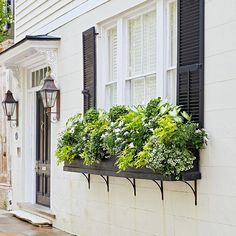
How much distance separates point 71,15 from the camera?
948 centimetres

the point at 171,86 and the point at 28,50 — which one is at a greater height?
the point at 28,50

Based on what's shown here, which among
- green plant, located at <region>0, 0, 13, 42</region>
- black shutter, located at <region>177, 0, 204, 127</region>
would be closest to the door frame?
green plant, located at <region>0, 0, 13, 42</region>

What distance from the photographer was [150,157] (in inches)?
236

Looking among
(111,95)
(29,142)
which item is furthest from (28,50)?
(111,95)

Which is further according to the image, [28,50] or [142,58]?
[28,50]

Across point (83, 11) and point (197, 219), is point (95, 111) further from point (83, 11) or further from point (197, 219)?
point (197, 219)

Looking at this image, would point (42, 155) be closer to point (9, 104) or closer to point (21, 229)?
point (9, 104)

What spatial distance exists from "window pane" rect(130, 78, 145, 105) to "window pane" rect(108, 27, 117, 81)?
22.5 inches

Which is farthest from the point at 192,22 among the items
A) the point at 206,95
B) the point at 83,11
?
the point at 83,11

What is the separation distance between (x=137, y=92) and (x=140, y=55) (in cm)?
45

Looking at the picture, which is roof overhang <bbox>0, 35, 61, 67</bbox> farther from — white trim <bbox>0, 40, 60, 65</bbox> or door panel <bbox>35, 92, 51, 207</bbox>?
door panel <bbox>35, 92, 51, 207</bbox>

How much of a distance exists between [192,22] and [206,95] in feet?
2.57

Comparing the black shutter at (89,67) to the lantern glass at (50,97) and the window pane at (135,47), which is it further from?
the lantern glass at (50,97)

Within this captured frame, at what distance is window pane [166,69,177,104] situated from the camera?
6668 millimetres
